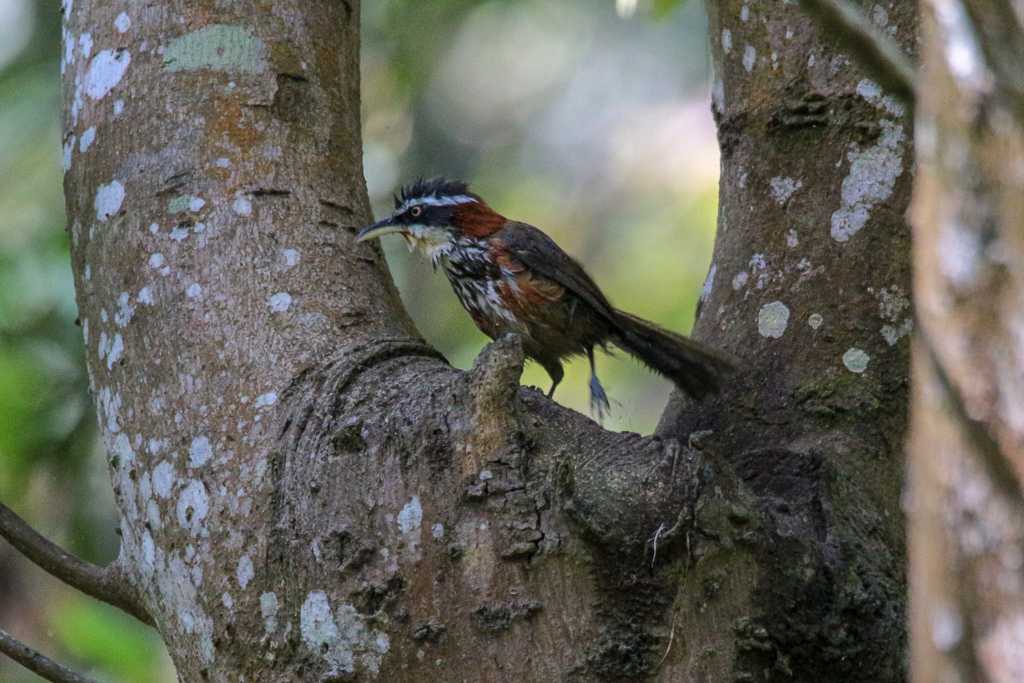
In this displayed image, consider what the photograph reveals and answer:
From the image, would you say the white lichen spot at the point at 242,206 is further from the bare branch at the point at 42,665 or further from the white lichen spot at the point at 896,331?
the white lichen spot at the point at 896,331

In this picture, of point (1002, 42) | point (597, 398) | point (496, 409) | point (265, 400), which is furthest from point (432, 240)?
point (1002, 42)

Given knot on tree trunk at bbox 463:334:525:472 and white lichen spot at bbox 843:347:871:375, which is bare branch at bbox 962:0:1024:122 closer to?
knot on tree trunk at bbox 463:334:525:472

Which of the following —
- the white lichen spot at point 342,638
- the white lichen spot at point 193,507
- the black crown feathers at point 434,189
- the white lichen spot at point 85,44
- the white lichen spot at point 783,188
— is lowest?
the white lichen spot at point 342,638

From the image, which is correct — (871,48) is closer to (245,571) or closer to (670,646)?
(670,646)

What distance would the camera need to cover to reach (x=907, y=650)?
101 inches

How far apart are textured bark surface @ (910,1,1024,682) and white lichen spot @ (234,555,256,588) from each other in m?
1.61

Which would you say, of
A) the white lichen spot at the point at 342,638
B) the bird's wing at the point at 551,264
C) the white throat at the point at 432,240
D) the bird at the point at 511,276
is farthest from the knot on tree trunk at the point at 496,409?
the white throat at the point at 432,240

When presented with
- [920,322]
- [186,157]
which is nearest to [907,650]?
[920,322]

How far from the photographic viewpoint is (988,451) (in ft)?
3.73

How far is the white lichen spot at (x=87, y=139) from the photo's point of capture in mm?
3196

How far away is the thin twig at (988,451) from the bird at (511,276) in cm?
308

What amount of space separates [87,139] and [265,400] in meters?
0.95

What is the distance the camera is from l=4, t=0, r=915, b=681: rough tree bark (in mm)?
2383

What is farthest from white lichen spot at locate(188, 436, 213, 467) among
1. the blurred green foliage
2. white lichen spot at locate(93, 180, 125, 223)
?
the blurred green foliage
